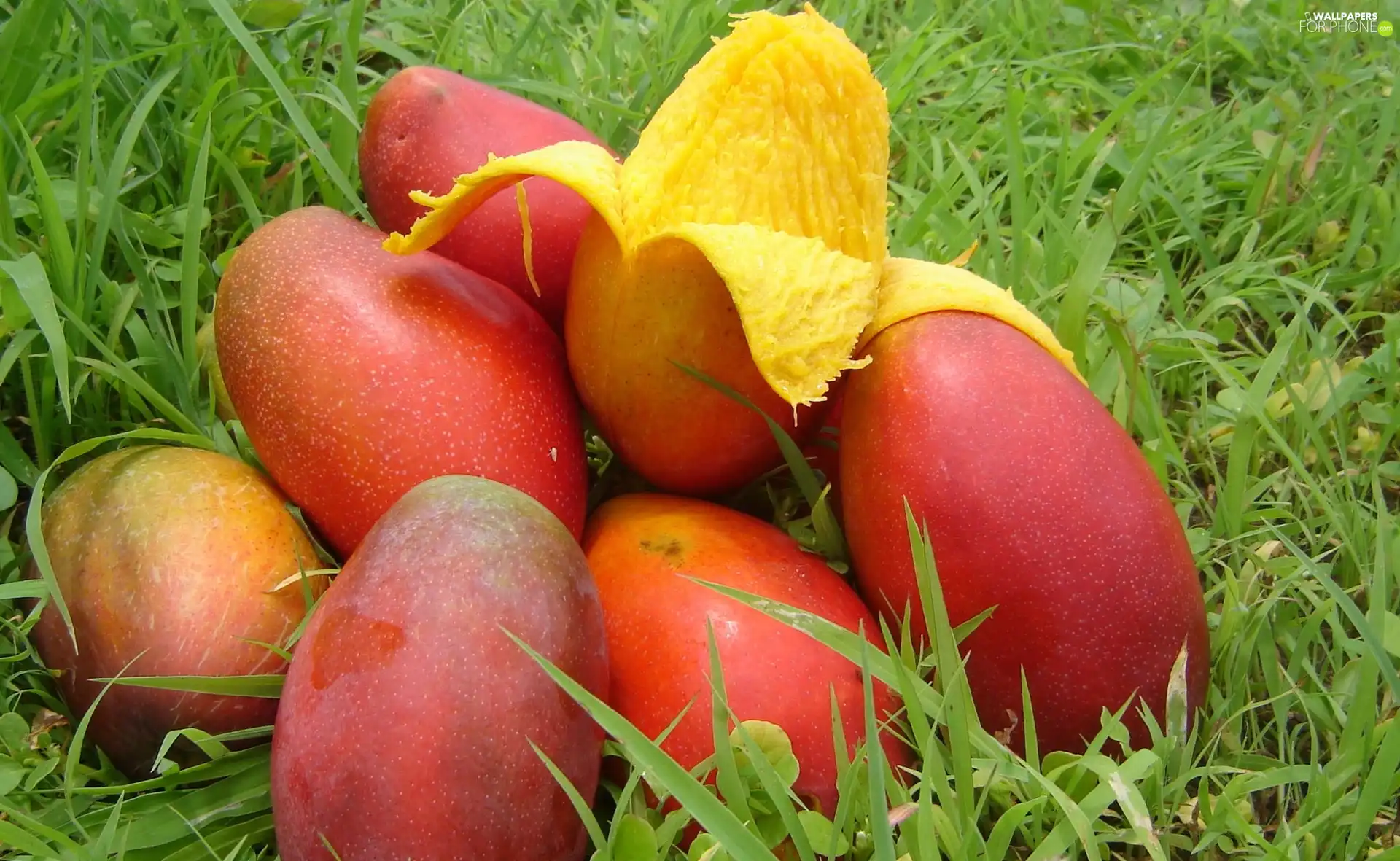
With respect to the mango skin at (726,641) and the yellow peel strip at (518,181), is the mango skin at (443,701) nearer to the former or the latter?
the mango skin at (726,641)

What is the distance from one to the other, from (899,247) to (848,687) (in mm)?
851

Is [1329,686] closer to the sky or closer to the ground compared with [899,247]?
closer to the ground

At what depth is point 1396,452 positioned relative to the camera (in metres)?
1.67

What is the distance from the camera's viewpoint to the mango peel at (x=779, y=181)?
44.9 inches

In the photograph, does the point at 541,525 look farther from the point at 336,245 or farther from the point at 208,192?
the point at 208,192

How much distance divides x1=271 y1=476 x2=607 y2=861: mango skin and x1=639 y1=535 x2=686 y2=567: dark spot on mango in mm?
145

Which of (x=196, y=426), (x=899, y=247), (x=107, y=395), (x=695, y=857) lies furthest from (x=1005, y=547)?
(x=107, y=395)

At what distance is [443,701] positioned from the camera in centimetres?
98

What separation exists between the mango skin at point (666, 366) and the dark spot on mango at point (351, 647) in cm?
37

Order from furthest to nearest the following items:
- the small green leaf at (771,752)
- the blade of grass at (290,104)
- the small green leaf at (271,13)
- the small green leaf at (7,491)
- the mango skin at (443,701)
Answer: the small green leaf at (271,13)
the blade of grass at (290,104)
the small green leaf at (7,491)
the small green leaf at (771,752)
the mango skin at (443,701)

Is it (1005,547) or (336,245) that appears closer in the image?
(1005,547)

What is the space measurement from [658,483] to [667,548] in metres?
0.14

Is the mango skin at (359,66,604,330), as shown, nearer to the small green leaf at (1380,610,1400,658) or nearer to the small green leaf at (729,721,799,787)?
the small green leaf at (729,721,799,787)

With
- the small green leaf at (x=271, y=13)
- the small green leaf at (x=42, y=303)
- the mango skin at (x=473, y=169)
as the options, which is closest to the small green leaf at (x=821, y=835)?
the mango skin at (x=473, y=169)
